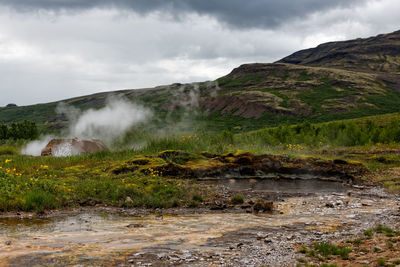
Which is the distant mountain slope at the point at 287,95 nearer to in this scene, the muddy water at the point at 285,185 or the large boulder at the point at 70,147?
the large boulder at the point at 70,147

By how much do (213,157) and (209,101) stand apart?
115887 millimetres

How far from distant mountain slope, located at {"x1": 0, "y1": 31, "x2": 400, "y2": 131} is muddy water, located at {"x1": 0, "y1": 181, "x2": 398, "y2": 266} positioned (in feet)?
277

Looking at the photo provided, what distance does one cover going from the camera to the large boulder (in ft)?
86.5

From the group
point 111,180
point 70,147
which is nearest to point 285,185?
point 111,180

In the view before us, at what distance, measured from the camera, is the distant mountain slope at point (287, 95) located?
4136 inches

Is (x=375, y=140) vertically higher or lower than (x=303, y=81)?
Answer: lower

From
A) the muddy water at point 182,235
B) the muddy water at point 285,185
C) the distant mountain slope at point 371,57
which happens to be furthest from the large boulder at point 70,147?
the distant mountain slope at point 371,57

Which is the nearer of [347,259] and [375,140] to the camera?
[347,259]

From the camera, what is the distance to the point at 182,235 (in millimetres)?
8609

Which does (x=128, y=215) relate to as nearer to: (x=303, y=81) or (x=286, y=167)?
(x=286, y=167)

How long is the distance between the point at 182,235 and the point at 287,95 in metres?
121

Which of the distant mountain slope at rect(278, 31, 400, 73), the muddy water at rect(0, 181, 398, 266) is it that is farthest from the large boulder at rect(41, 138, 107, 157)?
the distant mountain slope at rect(278, 31, 400, 73)

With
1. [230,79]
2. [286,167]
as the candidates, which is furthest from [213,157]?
[230,79]

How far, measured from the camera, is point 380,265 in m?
5.67
